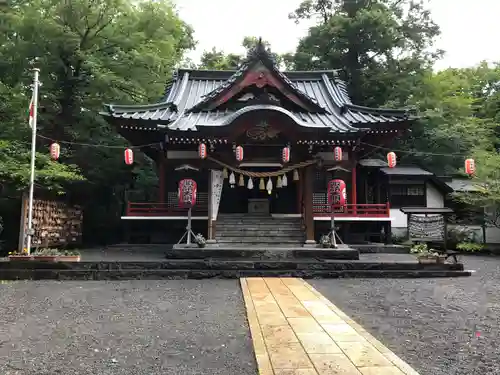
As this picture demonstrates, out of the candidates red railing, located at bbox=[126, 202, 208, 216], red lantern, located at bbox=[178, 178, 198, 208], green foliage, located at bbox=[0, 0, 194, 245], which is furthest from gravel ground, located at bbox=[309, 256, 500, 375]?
green foliage, located at bbox=[0, 0, 194, 245]

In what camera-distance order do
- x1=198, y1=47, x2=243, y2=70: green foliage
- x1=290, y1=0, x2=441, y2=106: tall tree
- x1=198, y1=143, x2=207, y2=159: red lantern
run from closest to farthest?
x1=198, y1=143, x2=207, y2=159: red lantern
x1=290, y1=0, x2=441, y2=106: tall tree
x1=198, y1=47, x2=243, y2=70: green foliage

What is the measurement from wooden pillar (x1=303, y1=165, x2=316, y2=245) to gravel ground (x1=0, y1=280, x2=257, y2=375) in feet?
15.1

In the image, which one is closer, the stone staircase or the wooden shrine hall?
the stone staircase

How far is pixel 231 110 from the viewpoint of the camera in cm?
1571

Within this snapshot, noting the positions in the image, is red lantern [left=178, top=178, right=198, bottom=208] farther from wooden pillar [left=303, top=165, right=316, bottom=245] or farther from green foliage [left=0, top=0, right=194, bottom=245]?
green foliage [left=0, top=0, right=194, bottom=245]

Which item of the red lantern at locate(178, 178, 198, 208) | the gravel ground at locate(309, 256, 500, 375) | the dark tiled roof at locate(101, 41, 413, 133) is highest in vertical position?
the dark tiled roof at locate(101, 41, 413, 133)

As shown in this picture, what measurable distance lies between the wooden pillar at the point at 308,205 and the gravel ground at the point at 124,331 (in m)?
4.60

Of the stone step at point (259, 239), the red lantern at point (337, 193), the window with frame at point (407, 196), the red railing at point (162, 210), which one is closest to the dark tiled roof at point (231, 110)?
the red lantern at point (337, 193)

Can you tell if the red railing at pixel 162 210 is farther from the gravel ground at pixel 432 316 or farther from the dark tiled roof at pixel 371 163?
the dark tiled roof at pixel 371 163

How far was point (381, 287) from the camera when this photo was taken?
8727mm

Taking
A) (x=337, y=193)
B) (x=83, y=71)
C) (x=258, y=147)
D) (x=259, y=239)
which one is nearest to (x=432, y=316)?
(x=337, y=193)

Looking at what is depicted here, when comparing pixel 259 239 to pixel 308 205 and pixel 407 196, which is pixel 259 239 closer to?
pixel 308 205

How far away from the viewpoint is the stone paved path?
3.83 metres

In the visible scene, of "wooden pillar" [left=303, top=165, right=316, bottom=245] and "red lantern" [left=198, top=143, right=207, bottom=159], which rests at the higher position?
"red lantern" [left=198, top=143, right=207, bottom=159]
